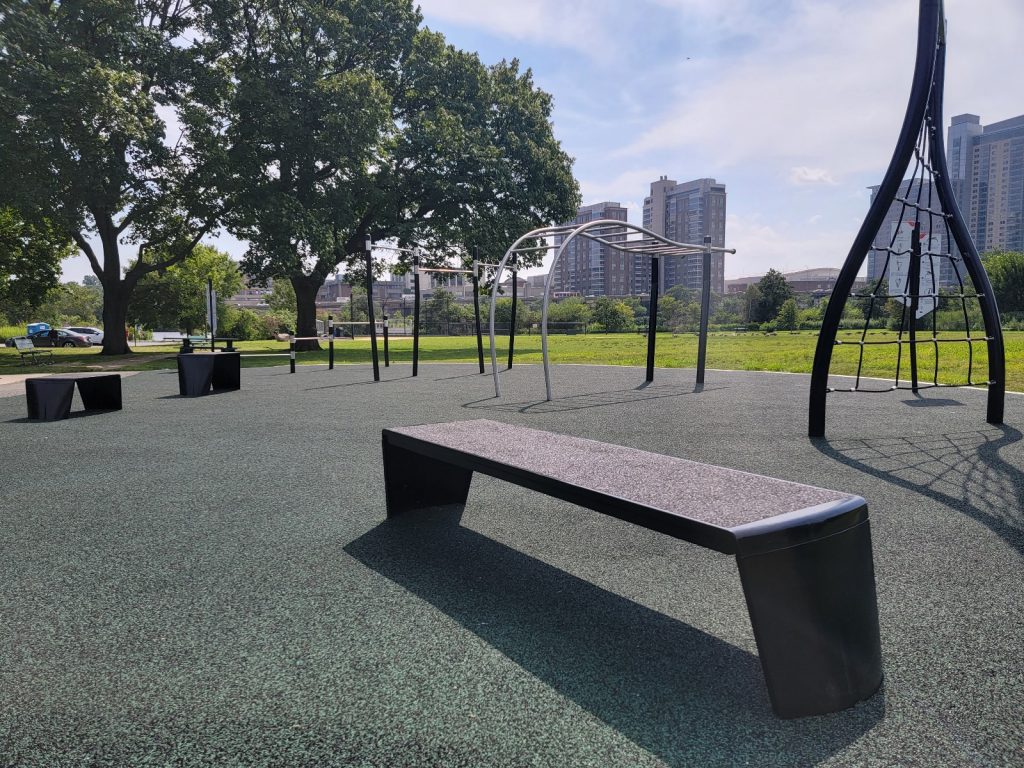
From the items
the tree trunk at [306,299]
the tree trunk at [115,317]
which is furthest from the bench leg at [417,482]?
the tree trunk at [115,317]

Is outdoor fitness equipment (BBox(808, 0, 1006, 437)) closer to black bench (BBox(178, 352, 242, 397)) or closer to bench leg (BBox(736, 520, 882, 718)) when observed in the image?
bench leg (BBox(736, 520, 882, 718))

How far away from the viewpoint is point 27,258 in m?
22.6

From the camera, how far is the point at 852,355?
19.3 m

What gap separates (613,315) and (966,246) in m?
30.6

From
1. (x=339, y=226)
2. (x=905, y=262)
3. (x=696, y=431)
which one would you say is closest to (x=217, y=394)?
(x=696, y=431)

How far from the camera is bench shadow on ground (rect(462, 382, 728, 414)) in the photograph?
8188mm

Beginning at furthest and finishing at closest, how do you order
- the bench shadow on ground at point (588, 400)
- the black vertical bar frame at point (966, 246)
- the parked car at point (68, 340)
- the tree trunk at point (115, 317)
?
the parked car at point (68, 340) → the tree trunk at point (115, 317) → the bench shadow on ground at point (588, 400) → the black vertical bar frame at point (966, 246)

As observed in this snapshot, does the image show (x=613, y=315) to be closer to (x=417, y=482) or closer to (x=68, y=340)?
(x=68, y=340)

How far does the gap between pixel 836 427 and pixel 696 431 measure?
4.69 ft

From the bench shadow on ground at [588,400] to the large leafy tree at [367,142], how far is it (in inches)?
534

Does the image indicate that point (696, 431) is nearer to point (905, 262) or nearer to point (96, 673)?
point (905, 262)

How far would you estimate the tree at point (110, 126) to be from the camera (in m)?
16.4

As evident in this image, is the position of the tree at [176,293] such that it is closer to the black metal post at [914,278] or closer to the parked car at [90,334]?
the parked car at [90,334]

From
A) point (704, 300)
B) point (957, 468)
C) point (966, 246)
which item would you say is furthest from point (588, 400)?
point (957, 468)
